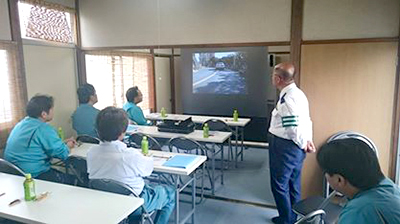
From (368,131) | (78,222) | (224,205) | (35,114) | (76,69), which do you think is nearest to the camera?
(78,222)

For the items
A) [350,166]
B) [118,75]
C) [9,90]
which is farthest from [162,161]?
[118,75]

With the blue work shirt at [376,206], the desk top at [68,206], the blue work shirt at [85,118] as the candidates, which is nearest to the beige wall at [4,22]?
the blue work shirt at [85,118]

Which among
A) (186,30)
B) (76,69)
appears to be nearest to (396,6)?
(186,30)

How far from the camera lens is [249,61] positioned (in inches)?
234

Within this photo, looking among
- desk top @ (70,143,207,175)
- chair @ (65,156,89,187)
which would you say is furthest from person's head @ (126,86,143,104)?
chair @ (65,156,89,187)

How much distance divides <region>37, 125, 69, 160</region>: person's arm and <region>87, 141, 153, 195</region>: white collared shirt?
721 millimetres

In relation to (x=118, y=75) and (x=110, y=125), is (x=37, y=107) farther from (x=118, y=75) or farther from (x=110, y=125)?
(x=118, y=75)

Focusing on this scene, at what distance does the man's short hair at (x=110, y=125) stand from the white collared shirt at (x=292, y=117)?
135 centimetres

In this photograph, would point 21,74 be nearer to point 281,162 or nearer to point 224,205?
point 224,205

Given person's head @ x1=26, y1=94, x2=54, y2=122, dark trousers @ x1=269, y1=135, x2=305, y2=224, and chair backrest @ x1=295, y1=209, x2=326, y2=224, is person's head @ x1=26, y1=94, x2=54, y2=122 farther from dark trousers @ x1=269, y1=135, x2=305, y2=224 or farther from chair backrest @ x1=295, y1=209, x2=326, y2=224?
chair backrest @ x1=295, y1=209, x2=326, y2=224

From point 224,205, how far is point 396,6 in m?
2.64

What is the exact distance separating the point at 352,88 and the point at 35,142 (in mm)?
3056

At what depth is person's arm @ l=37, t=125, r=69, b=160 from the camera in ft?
8.70

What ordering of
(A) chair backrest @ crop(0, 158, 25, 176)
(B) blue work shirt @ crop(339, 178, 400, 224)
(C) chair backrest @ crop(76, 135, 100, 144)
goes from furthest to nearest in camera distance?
(C) chair backrest @ crop(76, 135, 100, 144) → (A) chair backrest @ crop(0, 158, 25, 176) → (B) blue work shirt @ crop(339, 178, 400, 224)
